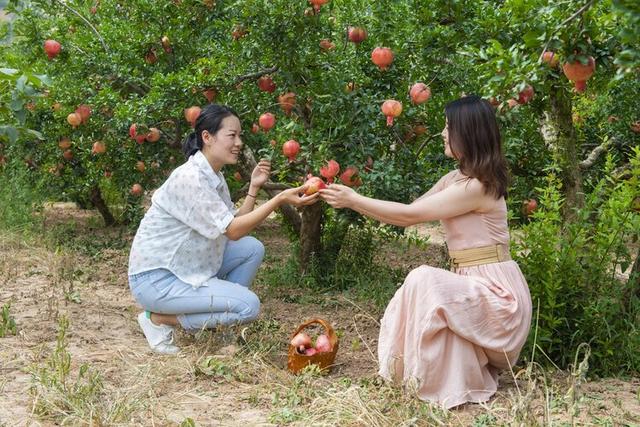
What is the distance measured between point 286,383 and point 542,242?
1.35 metres

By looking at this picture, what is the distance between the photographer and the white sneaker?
4.13 metres

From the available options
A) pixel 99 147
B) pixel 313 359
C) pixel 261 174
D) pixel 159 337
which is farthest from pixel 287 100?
pixel 99 147

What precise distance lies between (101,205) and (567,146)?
18.6 ft

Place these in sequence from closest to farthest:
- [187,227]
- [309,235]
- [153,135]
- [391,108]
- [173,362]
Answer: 1. [173,362]
2. [187,227]
3. [391,108]
4. [309,235]
5. [153,135]

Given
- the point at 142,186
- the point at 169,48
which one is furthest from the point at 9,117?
the point at 169,48

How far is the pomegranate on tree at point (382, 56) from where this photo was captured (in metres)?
4.61

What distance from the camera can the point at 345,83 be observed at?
183 inches

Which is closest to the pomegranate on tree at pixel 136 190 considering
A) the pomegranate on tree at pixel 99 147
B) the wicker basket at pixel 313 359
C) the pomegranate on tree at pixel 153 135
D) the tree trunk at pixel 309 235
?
the pomegranate on tree at pixel 99 147

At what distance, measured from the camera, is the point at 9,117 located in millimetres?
7207

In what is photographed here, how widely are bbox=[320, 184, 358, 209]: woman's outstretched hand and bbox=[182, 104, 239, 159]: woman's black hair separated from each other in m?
0.76

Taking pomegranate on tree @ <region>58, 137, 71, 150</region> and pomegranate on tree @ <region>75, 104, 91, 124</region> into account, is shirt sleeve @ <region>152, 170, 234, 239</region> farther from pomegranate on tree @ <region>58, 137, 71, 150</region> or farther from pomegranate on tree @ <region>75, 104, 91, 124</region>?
pomegranate on tree @ <region>58, 137, 71, 150</region>

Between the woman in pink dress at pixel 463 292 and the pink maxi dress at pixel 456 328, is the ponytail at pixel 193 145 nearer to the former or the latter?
the woman in pink dress at pixel 463 292

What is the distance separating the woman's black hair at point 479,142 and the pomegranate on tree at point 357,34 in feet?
4.64

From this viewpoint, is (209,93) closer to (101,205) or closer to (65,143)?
(65,143)
